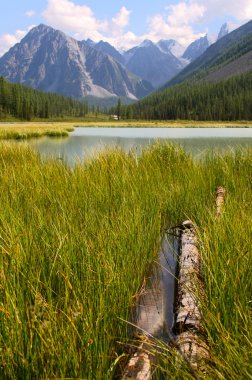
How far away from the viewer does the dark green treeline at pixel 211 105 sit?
442 ft

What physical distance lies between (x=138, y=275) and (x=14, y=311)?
1500 millimetres

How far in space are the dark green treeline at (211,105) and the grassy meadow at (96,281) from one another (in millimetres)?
135691

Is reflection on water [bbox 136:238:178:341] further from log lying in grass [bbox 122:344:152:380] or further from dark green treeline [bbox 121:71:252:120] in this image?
dark green treeline [bbox 121:71:252:120]

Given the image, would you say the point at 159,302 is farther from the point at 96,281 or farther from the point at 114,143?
the point at 114,143

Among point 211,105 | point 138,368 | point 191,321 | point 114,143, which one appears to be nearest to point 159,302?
point 191,321

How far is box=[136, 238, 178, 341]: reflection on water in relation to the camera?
3158 millimetres

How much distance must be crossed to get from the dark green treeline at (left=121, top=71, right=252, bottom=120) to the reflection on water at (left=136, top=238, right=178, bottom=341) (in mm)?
136433

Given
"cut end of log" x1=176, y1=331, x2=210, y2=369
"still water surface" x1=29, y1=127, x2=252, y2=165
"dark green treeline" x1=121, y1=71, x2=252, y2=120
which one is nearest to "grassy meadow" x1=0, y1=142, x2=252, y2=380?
"cut end of log" x1=176, y1=331, x2=210, y2=369

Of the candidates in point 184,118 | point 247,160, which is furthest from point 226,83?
point 247,160

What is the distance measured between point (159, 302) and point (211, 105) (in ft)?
506

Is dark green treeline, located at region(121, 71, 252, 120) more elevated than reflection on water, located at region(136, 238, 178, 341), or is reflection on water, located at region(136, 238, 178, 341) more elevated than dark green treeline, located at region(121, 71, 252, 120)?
dark green treeline, located at region(121, 71, 252, 120)

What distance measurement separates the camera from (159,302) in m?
3.67

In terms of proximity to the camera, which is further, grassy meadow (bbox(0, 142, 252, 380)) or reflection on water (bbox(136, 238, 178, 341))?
reflection on water (bbox(136, 238, 178, 341))

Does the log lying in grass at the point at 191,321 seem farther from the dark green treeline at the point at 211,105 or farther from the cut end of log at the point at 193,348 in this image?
the dark green treeline at the point at 211,105
